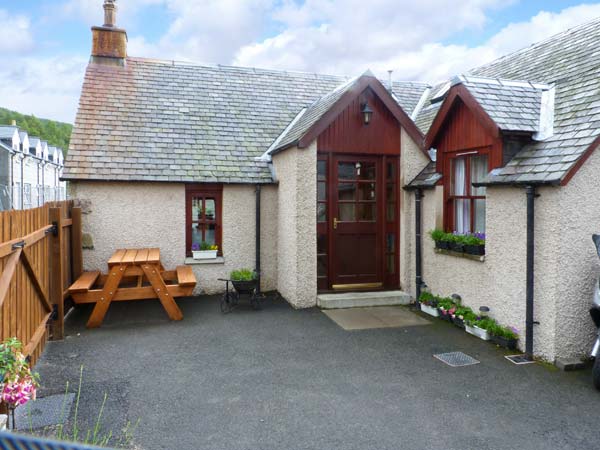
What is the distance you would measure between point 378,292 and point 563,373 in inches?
161

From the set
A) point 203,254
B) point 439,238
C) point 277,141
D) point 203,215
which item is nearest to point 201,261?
point 203,254

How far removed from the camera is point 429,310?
26.7 feet

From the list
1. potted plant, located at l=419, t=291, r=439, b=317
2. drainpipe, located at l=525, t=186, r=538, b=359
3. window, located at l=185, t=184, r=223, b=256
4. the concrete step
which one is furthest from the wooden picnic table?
drainpipe, located at l=525, t=186, r=538, b=359

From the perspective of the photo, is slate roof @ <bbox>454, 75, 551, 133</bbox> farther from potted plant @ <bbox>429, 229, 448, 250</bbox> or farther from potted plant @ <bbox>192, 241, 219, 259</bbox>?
potted plant @ <bbox>192, 241, 219, 259</bbox>

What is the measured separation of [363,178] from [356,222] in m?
0.96

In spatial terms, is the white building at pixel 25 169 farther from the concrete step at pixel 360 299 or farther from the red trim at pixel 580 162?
the red trim at pixel 580 162

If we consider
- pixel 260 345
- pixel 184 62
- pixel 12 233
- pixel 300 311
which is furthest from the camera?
pixel 184 62

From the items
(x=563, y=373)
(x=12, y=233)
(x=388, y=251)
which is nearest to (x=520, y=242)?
(x=563, y=373)

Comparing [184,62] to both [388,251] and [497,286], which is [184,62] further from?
[497,286]

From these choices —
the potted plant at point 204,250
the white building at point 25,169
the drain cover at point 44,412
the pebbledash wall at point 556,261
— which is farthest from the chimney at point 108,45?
the white building at point 25,169

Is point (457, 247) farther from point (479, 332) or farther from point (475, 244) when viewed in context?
point (479, 332)

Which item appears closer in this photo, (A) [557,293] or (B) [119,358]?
(A) [557,293]

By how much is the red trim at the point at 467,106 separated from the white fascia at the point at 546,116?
66 centimetres

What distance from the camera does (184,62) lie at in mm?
12500
